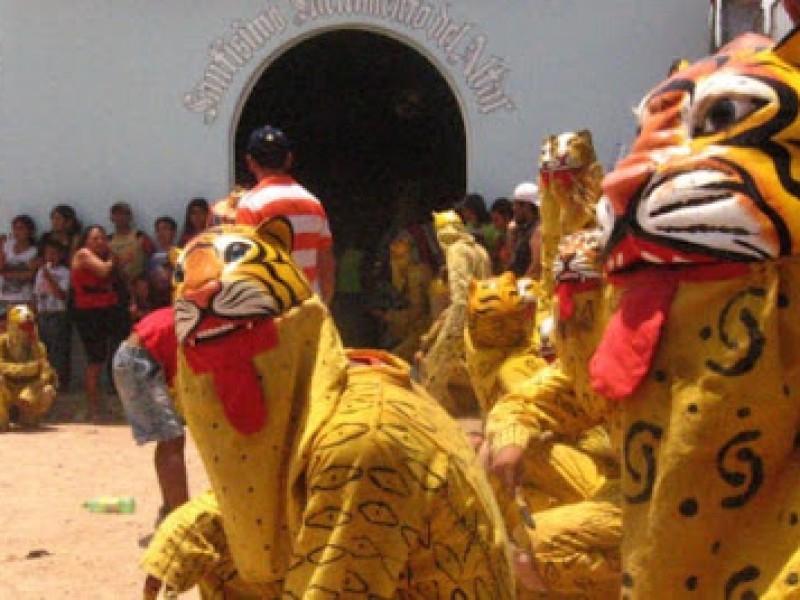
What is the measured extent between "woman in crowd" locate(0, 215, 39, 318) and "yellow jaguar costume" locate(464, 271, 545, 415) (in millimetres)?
7556

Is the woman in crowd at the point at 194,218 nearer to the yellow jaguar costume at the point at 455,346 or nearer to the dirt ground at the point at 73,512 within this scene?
the dirt ground at the point at 73,512

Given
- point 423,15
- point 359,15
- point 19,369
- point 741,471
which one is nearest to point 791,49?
point 741,471

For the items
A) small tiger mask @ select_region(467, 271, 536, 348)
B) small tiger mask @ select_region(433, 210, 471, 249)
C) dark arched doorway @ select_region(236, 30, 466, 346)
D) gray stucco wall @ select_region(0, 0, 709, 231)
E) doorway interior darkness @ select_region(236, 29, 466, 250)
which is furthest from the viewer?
doorway interior darkness @ select_region(236, 29, 466, 250)

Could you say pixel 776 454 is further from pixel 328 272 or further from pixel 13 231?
pixel 13 231

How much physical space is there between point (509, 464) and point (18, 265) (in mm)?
10042

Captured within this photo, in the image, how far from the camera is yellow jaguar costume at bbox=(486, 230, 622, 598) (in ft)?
14.7

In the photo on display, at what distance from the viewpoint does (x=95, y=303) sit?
13.2 meters

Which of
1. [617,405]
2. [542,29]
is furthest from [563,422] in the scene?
[542,29]

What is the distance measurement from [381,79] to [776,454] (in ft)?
54.9

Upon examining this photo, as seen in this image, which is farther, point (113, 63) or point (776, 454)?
point (113, 63)

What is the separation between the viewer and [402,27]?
46.7 feet

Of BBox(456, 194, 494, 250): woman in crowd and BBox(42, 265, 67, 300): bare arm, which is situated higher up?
BBox(456, 194, 494, 250): woman in crowd

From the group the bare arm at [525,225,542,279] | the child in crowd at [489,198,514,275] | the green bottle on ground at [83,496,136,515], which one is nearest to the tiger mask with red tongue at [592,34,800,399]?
the bare arm at [525,225,542,279]

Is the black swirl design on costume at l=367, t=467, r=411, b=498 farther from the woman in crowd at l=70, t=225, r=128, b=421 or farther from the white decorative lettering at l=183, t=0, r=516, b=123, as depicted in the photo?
the white decorative lettering at l=183, t=0, r=516, b=123
